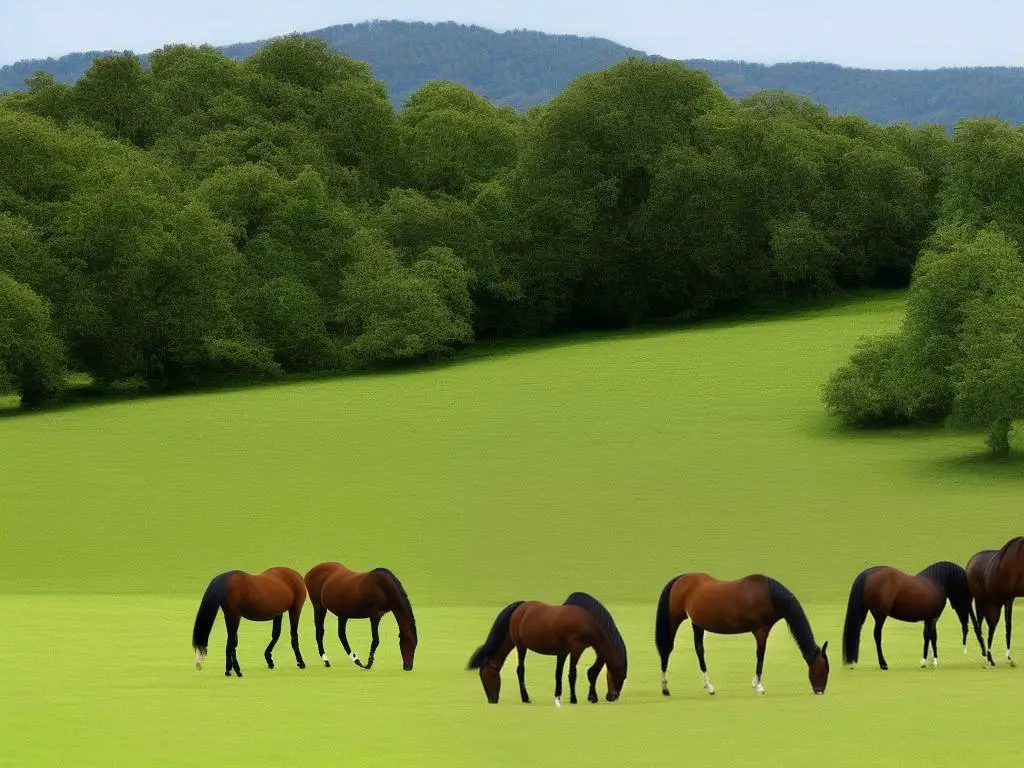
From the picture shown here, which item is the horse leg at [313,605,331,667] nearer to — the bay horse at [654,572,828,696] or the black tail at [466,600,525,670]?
the black tail at [466,600,525,670]

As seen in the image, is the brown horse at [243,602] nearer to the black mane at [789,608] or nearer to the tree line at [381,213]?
the black mane at [789,608]

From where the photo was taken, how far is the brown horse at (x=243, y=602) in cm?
1396

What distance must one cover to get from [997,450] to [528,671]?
3115 cm

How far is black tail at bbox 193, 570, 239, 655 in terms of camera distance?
45.8ft

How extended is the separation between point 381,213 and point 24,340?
891 inches

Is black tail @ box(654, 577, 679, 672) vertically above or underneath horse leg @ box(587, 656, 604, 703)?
above

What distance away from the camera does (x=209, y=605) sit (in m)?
14.0

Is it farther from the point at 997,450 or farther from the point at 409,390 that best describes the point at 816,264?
the point at 997,450

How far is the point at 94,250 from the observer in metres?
62.6

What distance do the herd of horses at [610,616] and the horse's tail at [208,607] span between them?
0.01 metres

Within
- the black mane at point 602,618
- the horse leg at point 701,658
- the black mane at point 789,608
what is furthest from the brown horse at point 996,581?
the black mane at point 602,618

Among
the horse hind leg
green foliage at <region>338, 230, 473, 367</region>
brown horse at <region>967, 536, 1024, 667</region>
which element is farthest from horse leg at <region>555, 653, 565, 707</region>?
green foliage at <region>338, 230, 473, 367</region>

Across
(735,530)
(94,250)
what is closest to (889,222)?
(94,250)

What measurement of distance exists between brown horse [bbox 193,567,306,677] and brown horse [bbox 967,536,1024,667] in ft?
21.7
